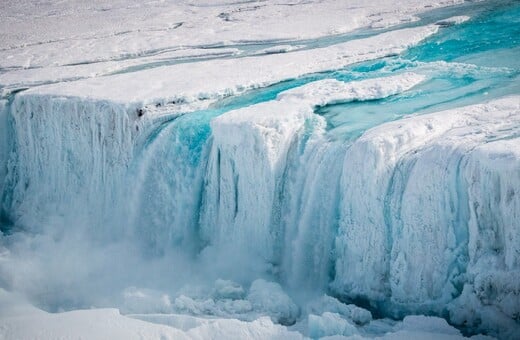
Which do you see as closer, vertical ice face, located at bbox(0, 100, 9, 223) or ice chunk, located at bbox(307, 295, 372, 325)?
ice chunk, located at bbox(307, 295, 372, 325)

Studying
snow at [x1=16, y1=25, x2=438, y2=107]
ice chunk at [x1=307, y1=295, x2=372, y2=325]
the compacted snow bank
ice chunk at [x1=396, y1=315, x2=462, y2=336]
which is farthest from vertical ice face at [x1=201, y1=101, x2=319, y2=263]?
ice chunk at [x1=396, y1=315, x2=462, y2=336]

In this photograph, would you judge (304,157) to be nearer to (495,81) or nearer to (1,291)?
(495,81)

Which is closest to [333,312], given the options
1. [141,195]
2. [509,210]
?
[509,210]

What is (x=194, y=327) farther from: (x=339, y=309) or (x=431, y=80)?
(x=431, y=80)

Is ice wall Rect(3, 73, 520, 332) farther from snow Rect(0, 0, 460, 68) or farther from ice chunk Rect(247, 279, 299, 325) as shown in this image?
snow Rect(0, 0, 460, 68)

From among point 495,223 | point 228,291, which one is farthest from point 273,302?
point 495,223

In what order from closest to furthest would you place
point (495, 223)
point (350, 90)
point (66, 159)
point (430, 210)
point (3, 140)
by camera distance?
point (495, 223)
point (430, 210)
point (350, 90)
point (66, 159)
point (3, 140)

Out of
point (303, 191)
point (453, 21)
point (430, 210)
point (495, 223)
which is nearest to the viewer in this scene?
point (495, 223)

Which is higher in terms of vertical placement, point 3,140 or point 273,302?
point 3,140
